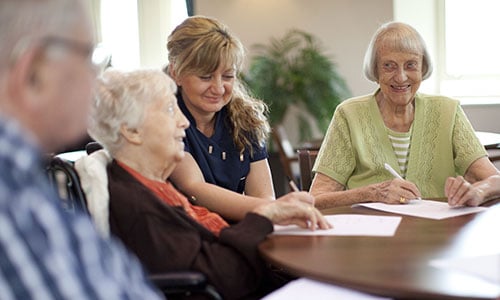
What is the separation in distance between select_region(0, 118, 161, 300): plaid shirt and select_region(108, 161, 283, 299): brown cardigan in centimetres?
96

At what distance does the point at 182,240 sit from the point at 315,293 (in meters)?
0.45

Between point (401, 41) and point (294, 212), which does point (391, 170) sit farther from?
point (294, 212)

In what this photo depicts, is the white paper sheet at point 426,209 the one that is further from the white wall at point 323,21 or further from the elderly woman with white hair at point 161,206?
the white wall at point 323,21

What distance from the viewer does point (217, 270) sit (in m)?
2.04

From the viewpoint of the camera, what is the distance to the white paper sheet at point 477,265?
172 centimetres

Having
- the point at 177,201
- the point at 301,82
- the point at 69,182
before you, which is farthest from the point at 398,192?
the point at 301,82

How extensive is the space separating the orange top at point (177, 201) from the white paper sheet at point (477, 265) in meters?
0.67

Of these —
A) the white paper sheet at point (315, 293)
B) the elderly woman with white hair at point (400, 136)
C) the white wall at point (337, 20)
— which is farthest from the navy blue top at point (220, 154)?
the white wall at point (337, 20)

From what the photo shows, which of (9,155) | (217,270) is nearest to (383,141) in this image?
(217,270)

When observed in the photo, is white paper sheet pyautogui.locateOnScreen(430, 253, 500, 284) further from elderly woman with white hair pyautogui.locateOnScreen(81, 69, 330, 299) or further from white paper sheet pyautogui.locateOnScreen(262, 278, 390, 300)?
elderly woman with white hair pyautogui.locateOnScreen(81, 69, 330, 299)

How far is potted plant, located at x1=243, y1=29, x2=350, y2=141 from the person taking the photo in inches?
282

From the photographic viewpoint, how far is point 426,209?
253 centimetres

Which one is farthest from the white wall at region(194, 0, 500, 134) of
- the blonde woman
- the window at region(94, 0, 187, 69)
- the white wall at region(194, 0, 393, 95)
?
the blonde woman

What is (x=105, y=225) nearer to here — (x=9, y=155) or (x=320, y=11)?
(x=9, y=155)
